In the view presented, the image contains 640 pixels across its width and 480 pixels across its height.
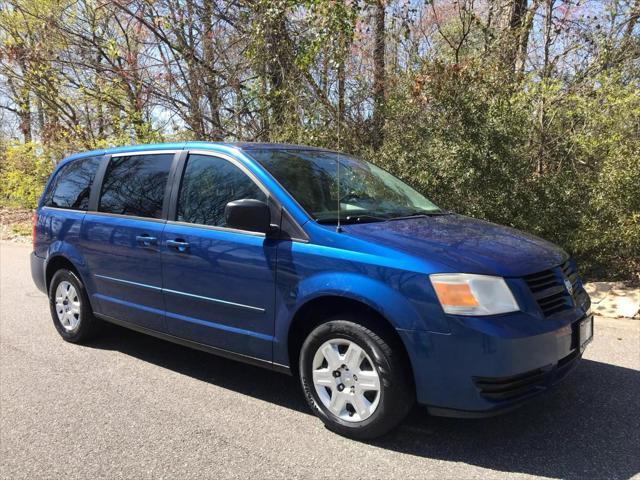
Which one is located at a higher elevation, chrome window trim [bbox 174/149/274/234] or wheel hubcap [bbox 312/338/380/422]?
chrome window trim [bbox 174/149/274/234]

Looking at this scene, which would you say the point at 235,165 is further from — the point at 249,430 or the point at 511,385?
the point at 511,385

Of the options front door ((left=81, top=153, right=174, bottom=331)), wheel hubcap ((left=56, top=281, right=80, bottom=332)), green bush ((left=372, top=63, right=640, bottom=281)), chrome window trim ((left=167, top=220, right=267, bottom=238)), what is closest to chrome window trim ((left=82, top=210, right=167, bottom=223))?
front door ((left=81, top=153, right=174, bottom=331))

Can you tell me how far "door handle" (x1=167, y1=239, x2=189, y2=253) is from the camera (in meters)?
3.84

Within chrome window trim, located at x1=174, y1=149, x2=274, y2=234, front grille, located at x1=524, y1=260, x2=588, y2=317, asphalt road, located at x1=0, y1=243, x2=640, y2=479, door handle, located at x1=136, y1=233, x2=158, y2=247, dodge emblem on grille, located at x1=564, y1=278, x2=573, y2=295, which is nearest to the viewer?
asphalt road, located at x1=0, y1=243, x2=640, y2=479

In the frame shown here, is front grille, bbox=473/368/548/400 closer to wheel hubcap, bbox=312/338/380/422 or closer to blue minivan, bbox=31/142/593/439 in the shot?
blue minivan, bbox=31/142/593/439

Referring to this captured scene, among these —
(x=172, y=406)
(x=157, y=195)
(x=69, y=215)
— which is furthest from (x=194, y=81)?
(x=172, y=406)

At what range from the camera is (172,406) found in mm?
3723

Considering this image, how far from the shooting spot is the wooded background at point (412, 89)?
688 cm

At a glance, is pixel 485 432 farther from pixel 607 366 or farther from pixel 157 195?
pixel 157 195

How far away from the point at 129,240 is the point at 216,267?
104 cm

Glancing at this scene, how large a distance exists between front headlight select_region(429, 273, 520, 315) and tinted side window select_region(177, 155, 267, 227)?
1.39 meters

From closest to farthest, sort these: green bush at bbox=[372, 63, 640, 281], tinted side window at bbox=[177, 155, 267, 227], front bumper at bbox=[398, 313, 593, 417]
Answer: front bumper at bbox=[398, 313, 593, 417], tinted side window at bbox=[177, 155, 267, 227], green bush at bbox=[372, 63, 640, 281]

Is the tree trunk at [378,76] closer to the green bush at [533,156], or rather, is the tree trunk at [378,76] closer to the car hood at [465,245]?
the green bush at [533,156]

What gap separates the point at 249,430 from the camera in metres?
3.35
